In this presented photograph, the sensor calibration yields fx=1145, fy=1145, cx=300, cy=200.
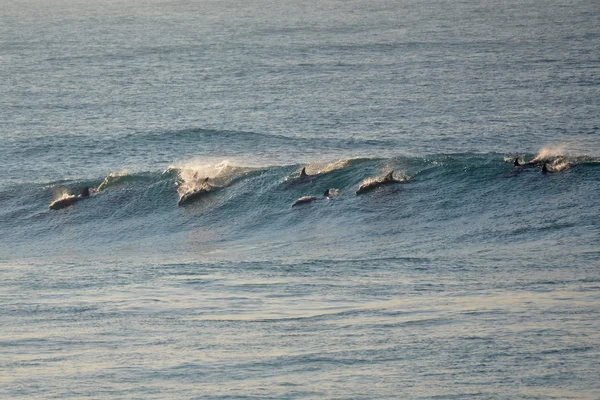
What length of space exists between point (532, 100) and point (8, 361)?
38.0 meters

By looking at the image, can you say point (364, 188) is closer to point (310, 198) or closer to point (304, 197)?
point (310, 198)

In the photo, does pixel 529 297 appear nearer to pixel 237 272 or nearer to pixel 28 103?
pixel 237 272

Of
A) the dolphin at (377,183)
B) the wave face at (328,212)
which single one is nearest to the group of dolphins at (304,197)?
the dolphin at (377,183)

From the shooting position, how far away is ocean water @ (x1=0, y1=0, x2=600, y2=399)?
2380cm

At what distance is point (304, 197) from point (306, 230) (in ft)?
10.4

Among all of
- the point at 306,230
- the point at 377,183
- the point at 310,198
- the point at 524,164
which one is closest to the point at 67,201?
the point at 310,198

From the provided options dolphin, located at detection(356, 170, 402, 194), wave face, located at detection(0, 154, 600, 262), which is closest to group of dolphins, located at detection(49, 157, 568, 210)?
dolphin, located at detection(356, 170, 402, 194)

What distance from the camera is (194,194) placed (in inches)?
1625

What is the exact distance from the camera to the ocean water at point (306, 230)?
23.8 meters

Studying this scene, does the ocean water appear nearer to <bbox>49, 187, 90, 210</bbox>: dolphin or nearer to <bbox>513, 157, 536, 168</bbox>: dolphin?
<bbox>513, 157, 536, 168</bbox>: dolphin

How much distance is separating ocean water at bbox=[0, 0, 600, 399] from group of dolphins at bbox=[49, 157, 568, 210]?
0.29 meters

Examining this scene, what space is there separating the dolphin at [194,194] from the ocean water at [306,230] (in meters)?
0.30

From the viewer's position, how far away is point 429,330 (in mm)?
25328

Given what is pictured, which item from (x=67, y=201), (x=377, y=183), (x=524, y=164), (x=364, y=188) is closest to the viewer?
(x=364, y=188)
